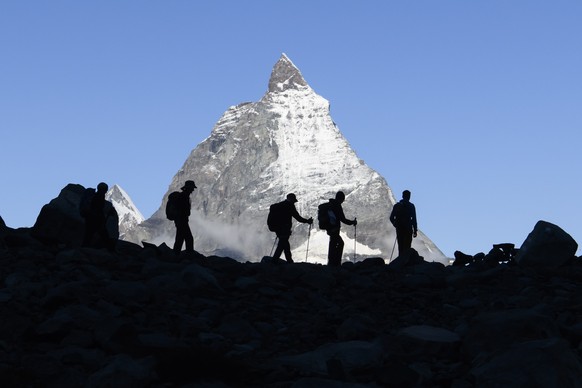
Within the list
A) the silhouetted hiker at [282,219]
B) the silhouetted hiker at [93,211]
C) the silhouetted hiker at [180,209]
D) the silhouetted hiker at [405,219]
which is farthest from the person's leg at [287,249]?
the silhouetted hiker at [93,211]

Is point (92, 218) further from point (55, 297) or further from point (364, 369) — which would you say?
point (364, 369)

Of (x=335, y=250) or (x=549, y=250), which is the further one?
(x=335, y=250)

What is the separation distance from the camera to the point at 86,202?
21891 millimetres

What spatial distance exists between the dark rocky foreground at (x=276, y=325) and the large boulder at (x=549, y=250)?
32.8 inches

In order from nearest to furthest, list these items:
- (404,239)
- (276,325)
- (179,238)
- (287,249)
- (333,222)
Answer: (276,325), (179,238), (333,222), (287,249), (404,239)

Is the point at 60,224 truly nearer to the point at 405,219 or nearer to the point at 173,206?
the point at 173,206

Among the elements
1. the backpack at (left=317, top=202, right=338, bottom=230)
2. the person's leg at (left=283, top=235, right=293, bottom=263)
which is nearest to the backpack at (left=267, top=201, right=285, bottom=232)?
the person's leg at (left=283, top=235, right=293, bottom=263)

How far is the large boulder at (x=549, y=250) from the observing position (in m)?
21.7

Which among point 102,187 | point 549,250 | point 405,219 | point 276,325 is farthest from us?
point 405,219

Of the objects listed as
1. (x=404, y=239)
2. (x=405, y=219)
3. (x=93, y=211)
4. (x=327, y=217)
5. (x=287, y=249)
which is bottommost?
(x=93, y=211)

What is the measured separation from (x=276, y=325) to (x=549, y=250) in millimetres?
8785

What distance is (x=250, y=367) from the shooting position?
1204 centimetres

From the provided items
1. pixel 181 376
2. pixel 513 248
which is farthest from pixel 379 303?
pixel 513 248

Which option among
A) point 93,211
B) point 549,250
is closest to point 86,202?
point 93,211
